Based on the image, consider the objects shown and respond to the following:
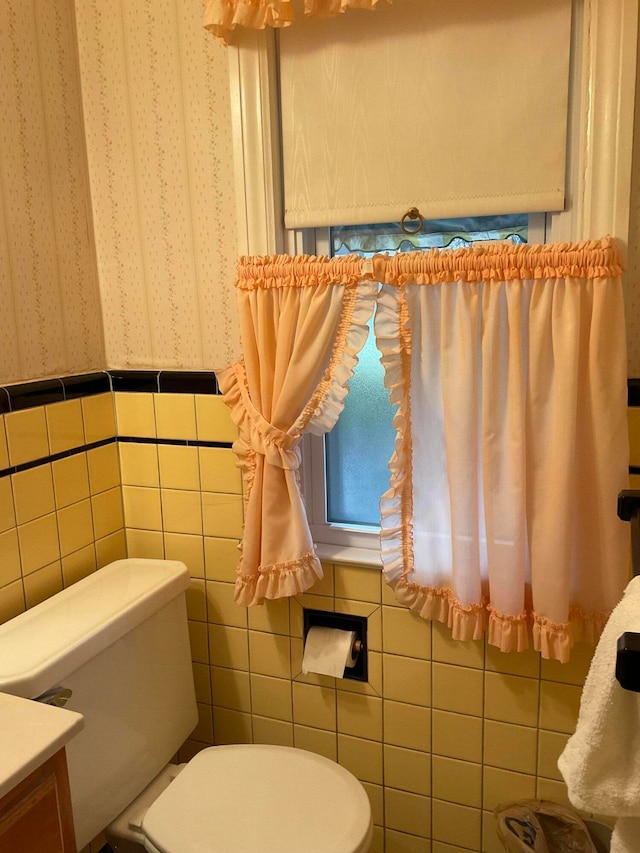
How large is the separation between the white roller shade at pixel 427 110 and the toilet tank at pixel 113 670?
971mm

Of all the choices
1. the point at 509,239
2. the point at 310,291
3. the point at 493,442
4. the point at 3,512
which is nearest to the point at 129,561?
the point at 3,512

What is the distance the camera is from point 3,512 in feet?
4.86

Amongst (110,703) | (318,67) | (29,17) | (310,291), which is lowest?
(110,703)

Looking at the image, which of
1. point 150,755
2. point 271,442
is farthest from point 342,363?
point 150,755

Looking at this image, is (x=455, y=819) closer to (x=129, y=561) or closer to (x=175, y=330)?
(x=129, y=561)

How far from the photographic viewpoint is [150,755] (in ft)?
5.20

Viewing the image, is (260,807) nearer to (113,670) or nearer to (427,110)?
(113,670)

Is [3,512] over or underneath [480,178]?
underneath

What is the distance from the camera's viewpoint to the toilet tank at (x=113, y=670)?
1.35m

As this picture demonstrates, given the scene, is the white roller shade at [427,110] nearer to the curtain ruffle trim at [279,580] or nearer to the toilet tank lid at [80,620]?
the curtain ruffle trim at [279,580]

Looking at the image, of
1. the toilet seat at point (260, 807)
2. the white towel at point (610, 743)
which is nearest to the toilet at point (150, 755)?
the toilet seat at point (260, 807)

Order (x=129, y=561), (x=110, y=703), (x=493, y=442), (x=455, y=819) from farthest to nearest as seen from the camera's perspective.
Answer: (x=129, y=561)
(x=455, y=819)
(x=110, y=703)
(x=493, y=442)

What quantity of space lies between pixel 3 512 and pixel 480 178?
4.08ft

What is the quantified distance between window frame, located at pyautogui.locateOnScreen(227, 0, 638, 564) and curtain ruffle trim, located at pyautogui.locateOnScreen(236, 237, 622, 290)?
6 cm
